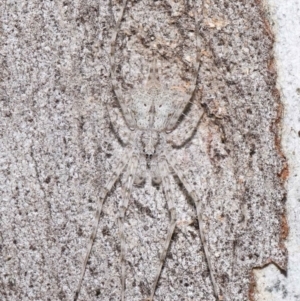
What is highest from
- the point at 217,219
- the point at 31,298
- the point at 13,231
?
the point at 217,219

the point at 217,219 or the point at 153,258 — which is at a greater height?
the point at 217,219

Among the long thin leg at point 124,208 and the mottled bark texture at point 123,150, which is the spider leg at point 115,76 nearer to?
the mottled bark texture at point 123,150

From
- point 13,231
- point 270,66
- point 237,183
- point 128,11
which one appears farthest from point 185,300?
point 128,11

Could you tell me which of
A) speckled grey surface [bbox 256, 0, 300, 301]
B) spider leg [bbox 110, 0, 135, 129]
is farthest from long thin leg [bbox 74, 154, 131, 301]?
→ speckled grey surface [bbox 256, 0, 300, 301]

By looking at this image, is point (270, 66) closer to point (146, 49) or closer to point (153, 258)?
point (146, 49)

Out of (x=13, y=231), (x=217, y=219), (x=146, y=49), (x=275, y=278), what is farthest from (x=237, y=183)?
(x=13, y=231)

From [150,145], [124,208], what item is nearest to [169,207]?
[124,208]
